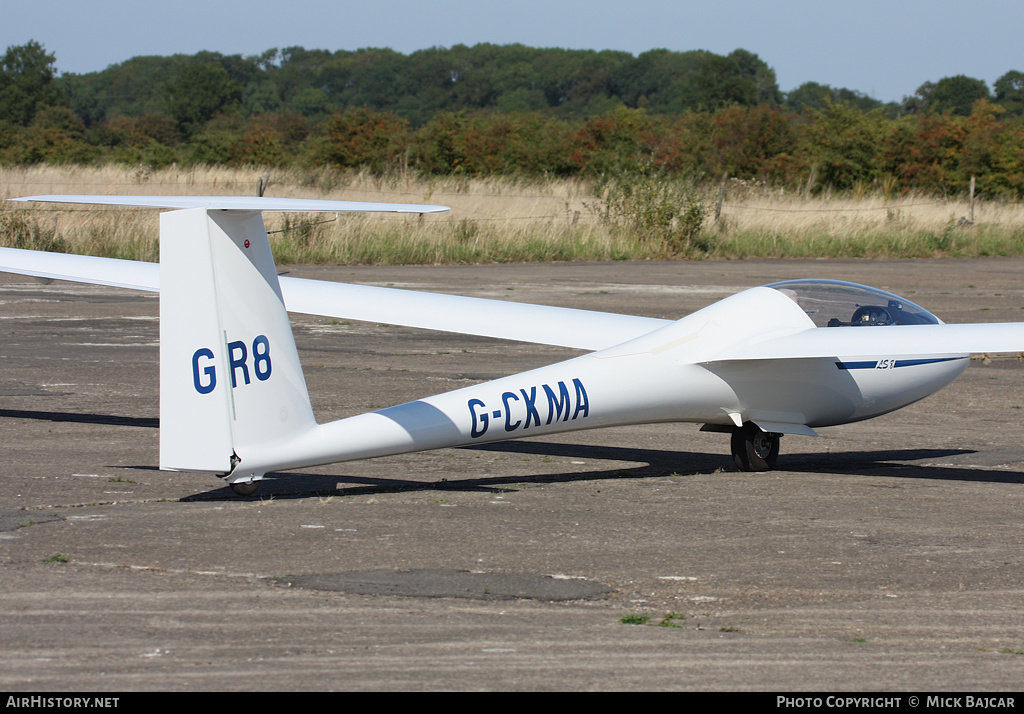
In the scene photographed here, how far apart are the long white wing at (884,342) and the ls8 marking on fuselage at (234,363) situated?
3.74 metres

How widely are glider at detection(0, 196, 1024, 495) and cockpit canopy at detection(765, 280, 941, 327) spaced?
12 mm

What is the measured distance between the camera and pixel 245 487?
7.59 metres

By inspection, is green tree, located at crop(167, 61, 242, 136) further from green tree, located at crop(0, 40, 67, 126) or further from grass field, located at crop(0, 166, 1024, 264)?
grass field, located at crop(0, 166, 1024, 264)

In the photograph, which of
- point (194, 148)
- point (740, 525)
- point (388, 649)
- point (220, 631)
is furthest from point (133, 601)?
point (194, 148)

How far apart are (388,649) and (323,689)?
0.57 meters

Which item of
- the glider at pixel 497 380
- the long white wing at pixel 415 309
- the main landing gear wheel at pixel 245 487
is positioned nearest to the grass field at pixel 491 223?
the long white wing at pixel 415 309

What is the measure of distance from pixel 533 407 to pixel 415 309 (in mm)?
3192

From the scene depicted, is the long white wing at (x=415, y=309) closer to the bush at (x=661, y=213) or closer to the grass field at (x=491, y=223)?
the grass field at (x=491, y=223)

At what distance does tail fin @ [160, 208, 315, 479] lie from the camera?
697cm

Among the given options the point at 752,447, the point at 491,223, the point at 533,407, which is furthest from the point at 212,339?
the point at 491,223

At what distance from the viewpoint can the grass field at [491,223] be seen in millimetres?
28781

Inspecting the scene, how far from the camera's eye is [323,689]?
15.4ft

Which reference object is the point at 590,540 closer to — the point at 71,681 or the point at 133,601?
the point at 133,601

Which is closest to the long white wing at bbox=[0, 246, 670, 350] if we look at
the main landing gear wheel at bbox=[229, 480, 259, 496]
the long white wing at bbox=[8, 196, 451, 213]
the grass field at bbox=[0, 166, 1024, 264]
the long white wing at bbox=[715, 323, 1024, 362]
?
the long white wing at bbox=[715, 323, 1024, 362]
